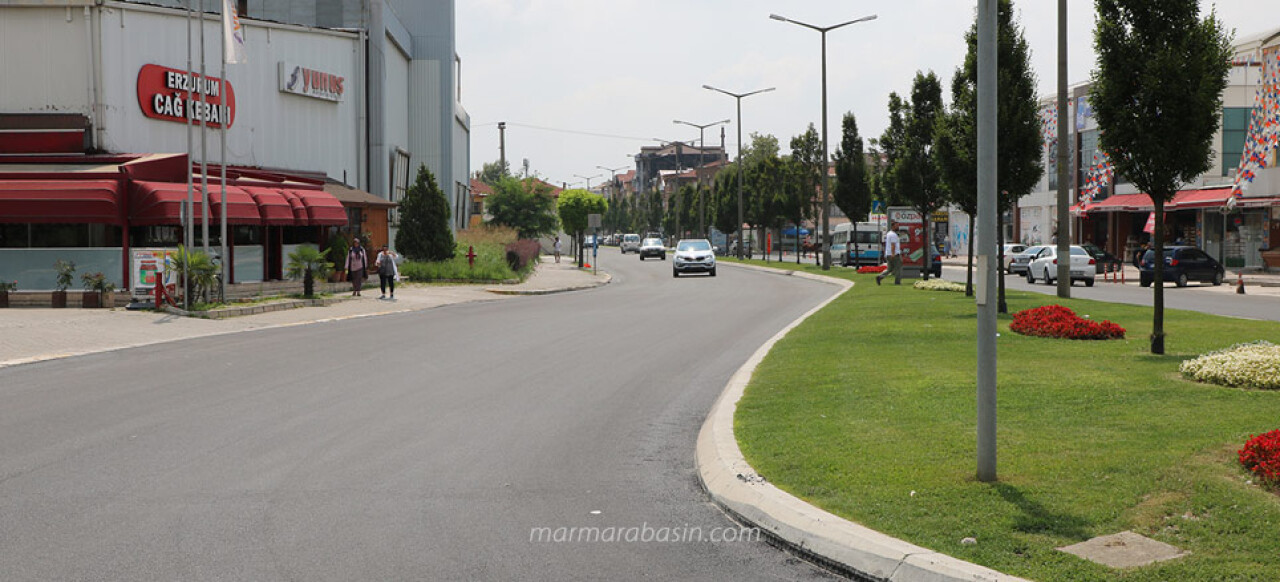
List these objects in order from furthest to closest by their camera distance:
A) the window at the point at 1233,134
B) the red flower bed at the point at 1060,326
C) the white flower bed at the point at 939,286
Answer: the window at the point at 1233,134 < the white flower bed at the point at 939,286 < the red flower bed at the point at 1060,326

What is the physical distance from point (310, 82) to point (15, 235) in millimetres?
14670

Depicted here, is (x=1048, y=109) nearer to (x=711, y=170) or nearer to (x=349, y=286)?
(x=349, y=286)

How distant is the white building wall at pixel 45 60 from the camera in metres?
31.6

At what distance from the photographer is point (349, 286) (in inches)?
1378

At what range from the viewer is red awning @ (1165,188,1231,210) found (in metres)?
48.1

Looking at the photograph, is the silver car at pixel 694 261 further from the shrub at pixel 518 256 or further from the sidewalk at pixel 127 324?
the sidewalk at pixel 127 324

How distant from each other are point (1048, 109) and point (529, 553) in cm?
5880

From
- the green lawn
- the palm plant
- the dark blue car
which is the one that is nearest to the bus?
the dark blue car

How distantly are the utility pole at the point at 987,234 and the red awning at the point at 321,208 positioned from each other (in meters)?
28.4

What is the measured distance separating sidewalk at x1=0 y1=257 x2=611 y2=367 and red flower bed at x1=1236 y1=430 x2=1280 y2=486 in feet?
48.6

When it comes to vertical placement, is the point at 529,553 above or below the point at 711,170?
below

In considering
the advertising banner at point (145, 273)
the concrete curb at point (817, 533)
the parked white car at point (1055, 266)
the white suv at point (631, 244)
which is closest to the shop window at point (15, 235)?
the advertising banner at point (145, 273)

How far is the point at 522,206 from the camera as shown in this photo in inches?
2953

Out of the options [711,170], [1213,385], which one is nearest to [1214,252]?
[1213,385]
